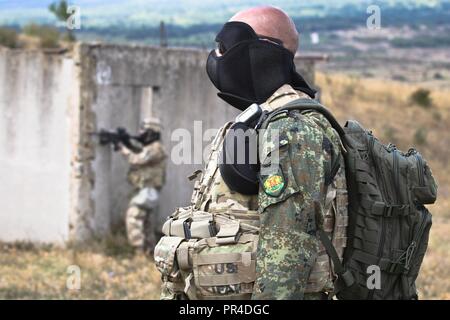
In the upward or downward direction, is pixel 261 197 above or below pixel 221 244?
above

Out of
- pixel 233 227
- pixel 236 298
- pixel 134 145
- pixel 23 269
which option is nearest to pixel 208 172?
pixel 233 227

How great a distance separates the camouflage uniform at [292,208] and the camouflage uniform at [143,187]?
835 cm

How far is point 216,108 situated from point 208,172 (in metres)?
9.36

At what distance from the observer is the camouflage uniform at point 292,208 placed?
10.4 ft

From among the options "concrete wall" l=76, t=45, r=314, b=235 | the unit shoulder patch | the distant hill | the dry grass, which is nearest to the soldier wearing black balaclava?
the unit shoulder patch

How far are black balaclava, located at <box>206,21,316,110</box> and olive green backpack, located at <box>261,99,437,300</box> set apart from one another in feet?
0.69

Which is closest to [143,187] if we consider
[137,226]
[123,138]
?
[137,226]

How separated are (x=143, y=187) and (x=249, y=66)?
27.2 ft

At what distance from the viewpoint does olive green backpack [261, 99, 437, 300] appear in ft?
11.6

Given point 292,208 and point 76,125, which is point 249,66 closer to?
point 292,208

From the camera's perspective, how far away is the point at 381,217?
355 cm

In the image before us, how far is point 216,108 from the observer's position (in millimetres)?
12953

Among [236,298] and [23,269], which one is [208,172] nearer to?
[236,298]
